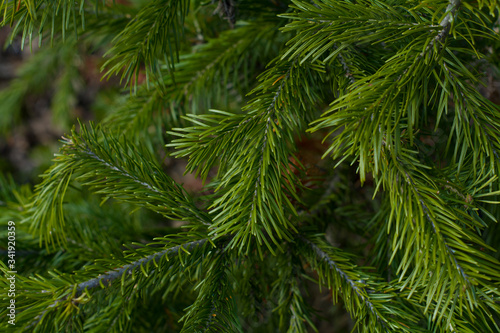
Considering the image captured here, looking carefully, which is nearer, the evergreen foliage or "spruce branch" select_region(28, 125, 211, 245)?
the evergreen foliage

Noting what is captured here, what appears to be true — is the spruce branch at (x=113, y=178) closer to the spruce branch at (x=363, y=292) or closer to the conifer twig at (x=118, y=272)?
the conifer twig at (x=118, y=272)

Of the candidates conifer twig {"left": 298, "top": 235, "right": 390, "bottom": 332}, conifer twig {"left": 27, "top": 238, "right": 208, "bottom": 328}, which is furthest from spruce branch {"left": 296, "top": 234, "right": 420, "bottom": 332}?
conifer twig {"left": 27, "top": 238, "right": 208, "bottom": 328}

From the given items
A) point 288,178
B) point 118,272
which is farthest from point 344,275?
point 118,272

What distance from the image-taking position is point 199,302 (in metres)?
0.60

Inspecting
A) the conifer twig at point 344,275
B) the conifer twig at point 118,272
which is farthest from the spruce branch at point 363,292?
the conifer twig at point 118,272

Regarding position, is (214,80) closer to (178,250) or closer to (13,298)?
(178,250)

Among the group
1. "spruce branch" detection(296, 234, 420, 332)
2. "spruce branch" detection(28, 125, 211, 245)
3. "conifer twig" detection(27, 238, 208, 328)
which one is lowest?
"spruce branch" detection(296, 234, 420, 332)

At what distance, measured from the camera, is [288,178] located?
1.98ft

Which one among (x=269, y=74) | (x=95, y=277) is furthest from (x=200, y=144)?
(x=95, y=277)

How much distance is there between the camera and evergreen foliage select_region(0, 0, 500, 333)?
19.8 inches

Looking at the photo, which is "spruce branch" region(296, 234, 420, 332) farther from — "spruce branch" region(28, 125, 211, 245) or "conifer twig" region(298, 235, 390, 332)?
"spruce branch" region(28, 125, 211, 245)

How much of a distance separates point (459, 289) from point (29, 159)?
2.42 meters

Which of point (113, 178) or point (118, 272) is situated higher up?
point (113, 178)

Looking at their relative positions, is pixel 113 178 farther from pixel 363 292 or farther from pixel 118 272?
pixel 363 292
